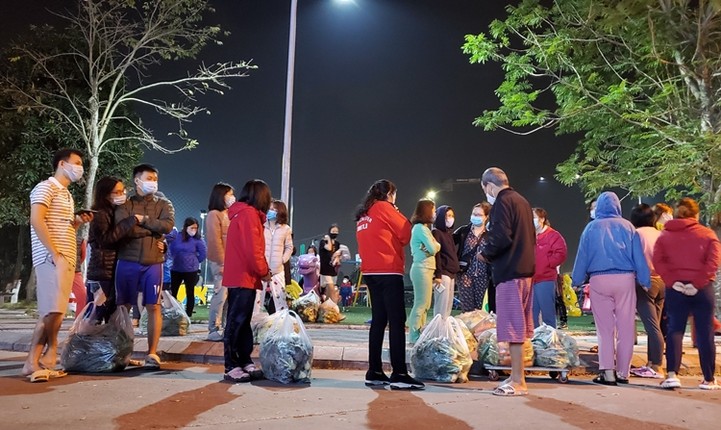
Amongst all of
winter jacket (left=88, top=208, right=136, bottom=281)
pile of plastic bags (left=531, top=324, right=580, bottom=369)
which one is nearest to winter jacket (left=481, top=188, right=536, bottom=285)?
pile of plastic bags (left=531, top=324, right=580, bottom=369)

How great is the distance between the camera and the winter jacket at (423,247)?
7.81 metres

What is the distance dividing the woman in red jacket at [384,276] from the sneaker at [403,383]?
0.28 feet

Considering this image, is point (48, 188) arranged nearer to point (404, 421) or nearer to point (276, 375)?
point (276, 375)

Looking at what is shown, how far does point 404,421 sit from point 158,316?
334cm

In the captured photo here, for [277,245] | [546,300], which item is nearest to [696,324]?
[546,300]

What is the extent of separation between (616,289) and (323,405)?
3.57 meters

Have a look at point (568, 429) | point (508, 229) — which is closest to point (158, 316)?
point (508, 229)

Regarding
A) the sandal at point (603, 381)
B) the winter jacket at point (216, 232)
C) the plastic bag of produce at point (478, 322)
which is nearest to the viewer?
the sandal at point (603, 381)

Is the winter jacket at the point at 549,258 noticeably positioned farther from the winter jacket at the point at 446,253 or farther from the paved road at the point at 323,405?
the paved road at the point at 323,405

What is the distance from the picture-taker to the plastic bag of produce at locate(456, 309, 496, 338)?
7.56 m

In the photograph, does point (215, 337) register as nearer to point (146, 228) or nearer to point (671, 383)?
point (146, 228)

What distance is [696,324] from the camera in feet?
21.9

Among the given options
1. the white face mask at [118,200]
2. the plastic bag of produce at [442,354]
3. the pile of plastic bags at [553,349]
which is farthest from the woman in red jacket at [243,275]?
the pile of plastic bags at [553,349]

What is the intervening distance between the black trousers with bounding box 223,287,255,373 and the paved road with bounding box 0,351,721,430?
300mm
